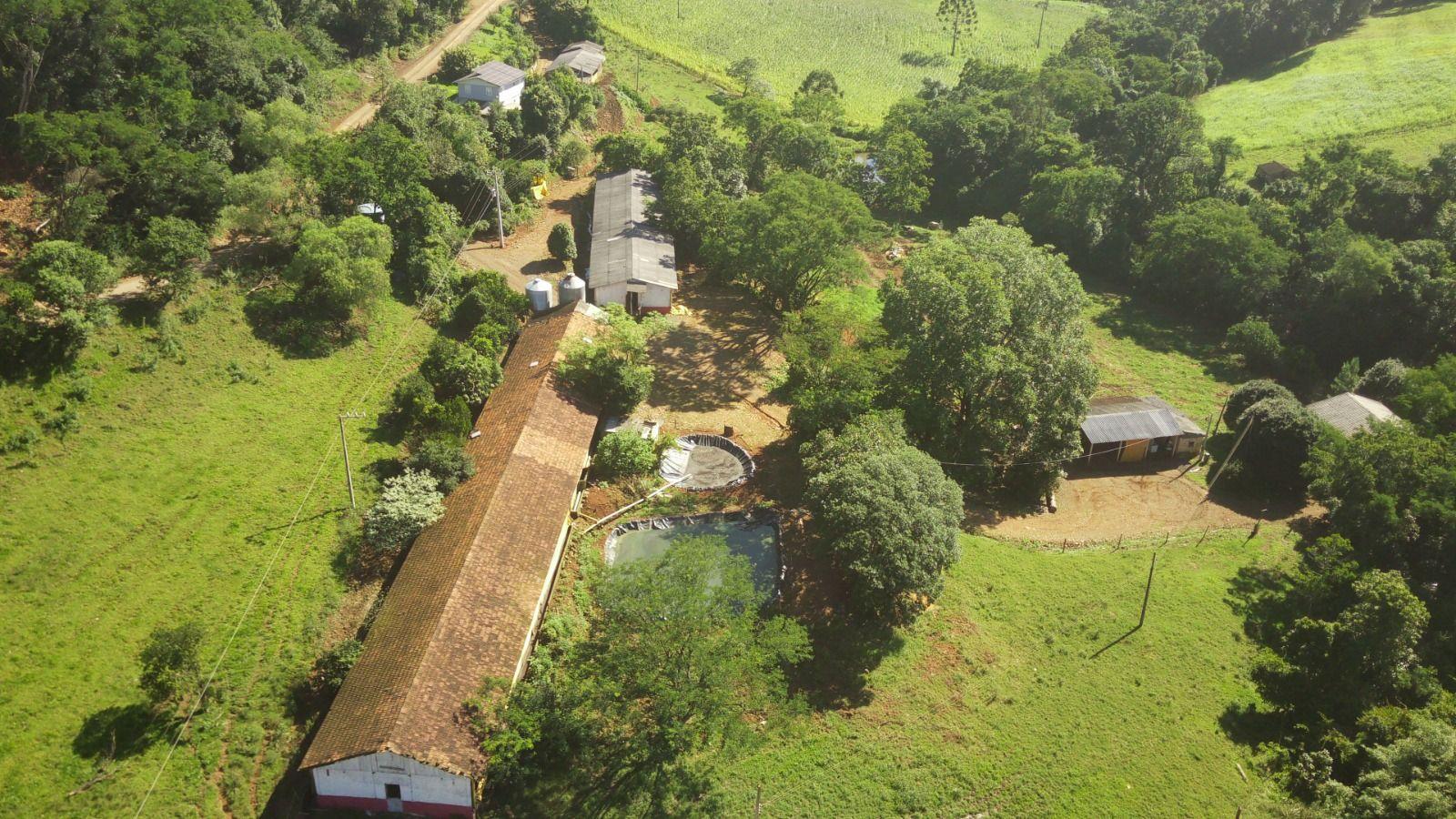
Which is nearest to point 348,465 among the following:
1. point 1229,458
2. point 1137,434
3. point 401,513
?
point 401,513

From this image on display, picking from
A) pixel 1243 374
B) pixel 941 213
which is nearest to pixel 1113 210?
pixel 941 213

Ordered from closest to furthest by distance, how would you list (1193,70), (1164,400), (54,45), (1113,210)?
(54,45) → (1164,400) → (1113,210) → (1193,70)

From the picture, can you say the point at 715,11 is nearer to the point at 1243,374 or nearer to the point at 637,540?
the point at 1243,374

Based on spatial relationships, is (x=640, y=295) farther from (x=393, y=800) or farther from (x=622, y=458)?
(x=393, y=800)

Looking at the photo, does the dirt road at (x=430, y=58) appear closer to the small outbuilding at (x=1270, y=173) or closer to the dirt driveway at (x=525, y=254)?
the dirt driveway at (x=525, y=254)

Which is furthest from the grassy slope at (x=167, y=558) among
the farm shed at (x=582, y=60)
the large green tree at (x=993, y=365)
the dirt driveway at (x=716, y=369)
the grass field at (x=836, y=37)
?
the grass field at (x=836, y=37)
